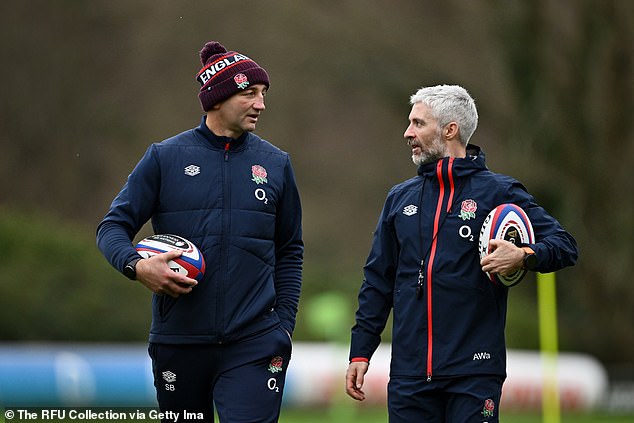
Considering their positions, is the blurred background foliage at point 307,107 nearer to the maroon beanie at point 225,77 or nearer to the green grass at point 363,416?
the green grass at point 363,416

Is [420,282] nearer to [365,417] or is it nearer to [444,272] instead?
[444,272]

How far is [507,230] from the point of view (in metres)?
5.45

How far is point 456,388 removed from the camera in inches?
215

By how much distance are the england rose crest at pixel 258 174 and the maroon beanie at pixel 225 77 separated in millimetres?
356

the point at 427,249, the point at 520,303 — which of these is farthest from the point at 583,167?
the point at 427,249

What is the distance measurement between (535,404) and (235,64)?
12.6 meters

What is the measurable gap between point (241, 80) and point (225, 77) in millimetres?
77

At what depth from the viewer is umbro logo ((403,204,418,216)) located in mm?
5743

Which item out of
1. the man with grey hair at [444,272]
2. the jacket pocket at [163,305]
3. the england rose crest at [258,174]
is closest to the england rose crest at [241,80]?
the england rose crest at [258,174]

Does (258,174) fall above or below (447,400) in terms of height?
above

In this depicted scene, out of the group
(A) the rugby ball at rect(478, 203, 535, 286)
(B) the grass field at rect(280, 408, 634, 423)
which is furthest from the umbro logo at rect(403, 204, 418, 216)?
(B) the grass field at rect(280, 408, 634, 423)

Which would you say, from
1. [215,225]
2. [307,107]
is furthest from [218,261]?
[307,107]

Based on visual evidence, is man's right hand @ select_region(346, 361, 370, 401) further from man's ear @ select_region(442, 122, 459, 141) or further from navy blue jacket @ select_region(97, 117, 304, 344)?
man's ear @ select_region(442, 122, 459, 141)

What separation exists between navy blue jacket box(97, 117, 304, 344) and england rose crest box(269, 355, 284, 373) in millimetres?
142
